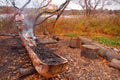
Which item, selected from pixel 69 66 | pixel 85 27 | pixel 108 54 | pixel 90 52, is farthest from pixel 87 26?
pixel 69 66

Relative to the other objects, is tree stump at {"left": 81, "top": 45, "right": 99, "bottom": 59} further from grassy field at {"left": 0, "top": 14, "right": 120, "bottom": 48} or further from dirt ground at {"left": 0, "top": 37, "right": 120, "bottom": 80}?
grassy field at {"left": 0, "top": 14, "right": 120, "bottom": 48}

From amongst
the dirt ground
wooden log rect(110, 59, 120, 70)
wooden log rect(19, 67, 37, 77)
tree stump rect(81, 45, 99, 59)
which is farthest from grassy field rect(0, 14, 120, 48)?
wooden log rect(19, 67, 37, 77)

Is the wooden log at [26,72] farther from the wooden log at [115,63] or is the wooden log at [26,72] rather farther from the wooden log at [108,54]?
the wooden log at [108,54]

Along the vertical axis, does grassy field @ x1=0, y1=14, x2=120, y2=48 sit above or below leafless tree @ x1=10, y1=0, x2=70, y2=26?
below

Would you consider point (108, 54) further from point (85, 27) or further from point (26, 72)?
point (85, 27)

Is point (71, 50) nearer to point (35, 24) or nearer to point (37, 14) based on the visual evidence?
point (35, 24)

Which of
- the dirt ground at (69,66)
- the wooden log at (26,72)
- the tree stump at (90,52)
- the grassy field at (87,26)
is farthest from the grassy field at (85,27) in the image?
the wooden log at (26,72)

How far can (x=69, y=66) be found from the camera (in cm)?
527

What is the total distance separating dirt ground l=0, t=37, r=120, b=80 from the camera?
15.1 feet

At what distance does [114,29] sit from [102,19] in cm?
178

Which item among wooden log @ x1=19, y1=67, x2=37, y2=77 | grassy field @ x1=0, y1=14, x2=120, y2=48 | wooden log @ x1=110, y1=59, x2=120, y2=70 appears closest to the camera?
wooden log @ x1=19, y1=67, x2=37, y2=77

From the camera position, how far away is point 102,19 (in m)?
13.7

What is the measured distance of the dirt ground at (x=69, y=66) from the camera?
15.1 feet

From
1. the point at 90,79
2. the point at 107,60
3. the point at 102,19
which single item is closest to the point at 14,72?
the point at 90,79
